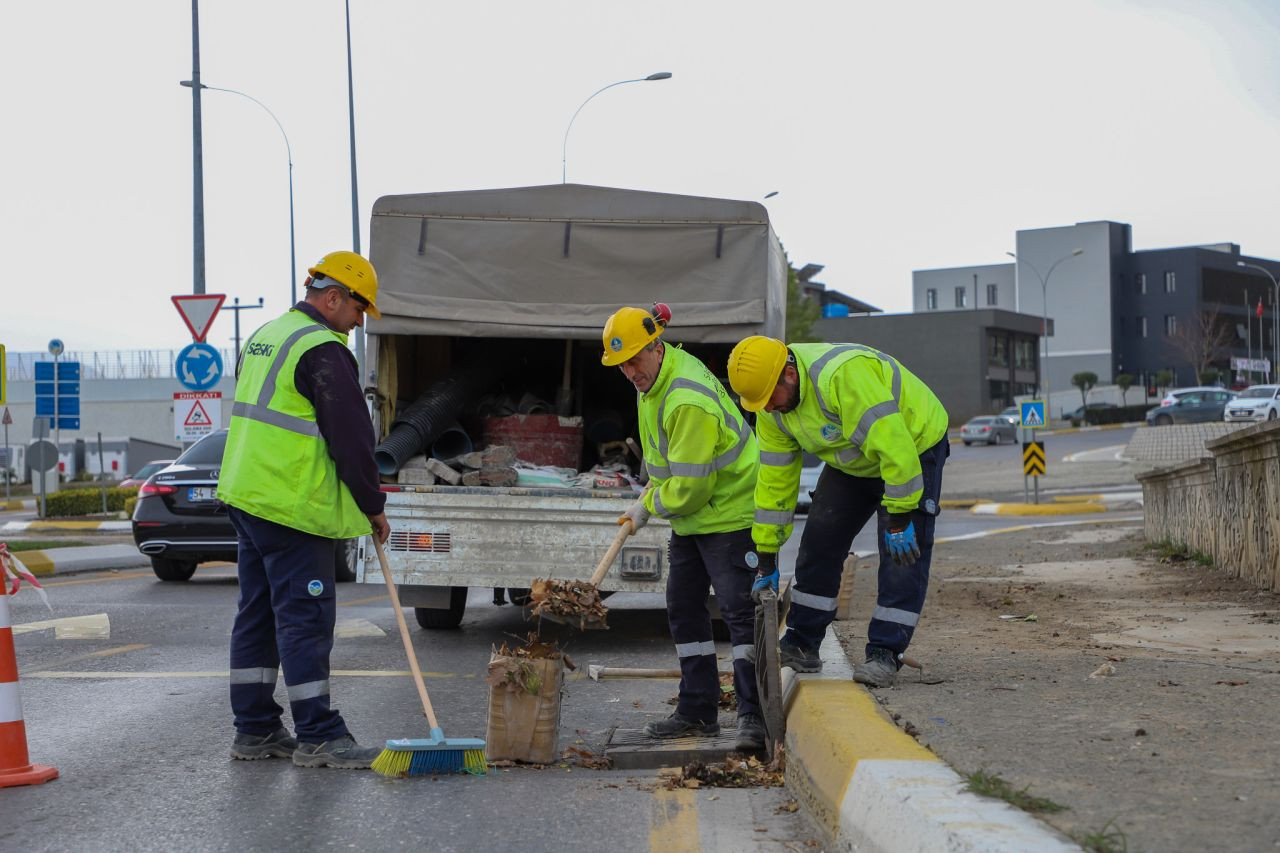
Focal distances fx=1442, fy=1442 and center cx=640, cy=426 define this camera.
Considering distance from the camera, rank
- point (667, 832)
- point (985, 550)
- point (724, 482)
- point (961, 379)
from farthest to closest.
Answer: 1. point (961, 379)
2. point (985, 550)
3. point (724, 482)
4. point (667, 832)

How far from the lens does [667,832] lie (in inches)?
182

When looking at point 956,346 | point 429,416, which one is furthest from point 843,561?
point 956,346

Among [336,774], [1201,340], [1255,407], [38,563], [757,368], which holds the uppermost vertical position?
[1201,340]

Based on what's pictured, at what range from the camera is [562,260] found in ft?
33.1

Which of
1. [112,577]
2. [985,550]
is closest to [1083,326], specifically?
[985,550]

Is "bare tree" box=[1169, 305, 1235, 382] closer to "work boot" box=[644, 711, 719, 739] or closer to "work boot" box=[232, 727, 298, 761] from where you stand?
"work boot" box=[644, 711, 719, 739]

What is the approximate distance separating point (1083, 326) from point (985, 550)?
79.0 m

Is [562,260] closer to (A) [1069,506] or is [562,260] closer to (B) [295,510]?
(B) [295,510]

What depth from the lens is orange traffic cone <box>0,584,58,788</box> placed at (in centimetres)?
532

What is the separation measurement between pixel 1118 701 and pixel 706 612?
1750 millimetres

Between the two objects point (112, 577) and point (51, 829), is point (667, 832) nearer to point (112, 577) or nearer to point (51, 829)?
point (51, 829)

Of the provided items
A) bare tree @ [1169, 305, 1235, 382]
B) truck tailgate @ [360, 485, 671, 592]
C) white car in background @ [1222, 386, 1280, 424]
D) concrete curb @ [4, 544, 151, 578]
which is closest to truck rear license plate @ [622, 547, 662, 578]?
truck tailgate @ [360, 485, 671, 592]

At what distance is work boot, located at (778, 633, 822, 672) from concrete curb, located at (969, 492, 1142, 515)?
23620 mm

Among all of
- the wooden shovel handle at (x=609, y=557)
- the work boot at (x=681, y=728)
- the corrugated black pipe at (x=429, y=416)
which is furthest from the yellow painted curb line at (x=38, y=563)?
the work boot at (x=681, y=728)
